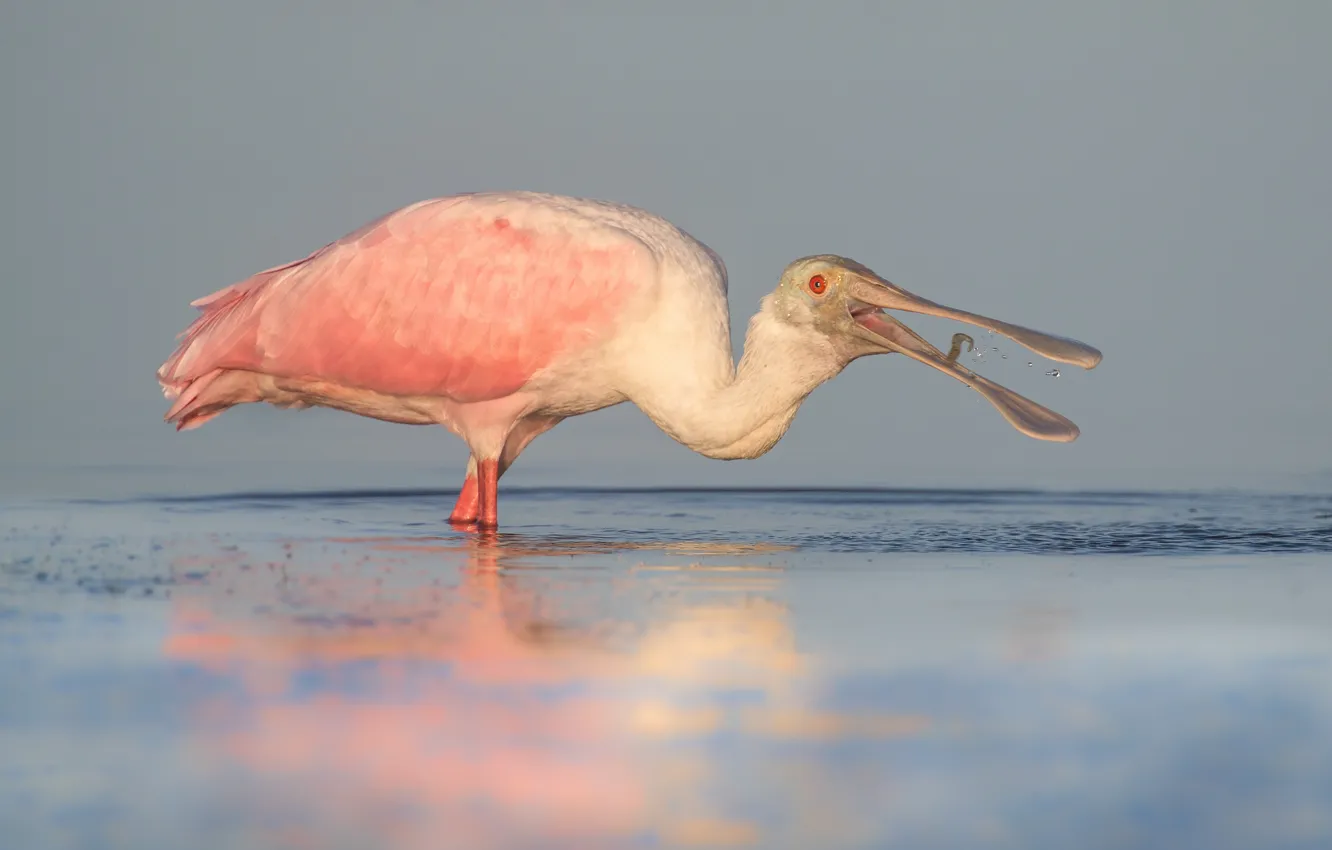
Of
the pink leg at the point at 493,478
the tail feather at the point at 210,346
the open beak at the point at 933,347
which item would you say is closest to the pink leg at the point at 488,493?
the pink leg at the point at 493,478

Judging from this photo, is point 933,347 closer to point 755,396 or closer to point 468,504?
point 755,396

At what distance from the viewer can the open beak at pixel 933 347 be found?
30.6 ft

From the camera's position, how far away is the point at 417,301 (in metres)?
10.2

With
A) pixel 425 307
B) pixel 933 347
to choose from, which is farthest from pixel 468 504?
pixel 933 347

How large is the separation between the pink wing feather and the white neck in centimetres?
67

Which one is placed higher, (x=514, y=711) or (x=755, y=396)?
(x=755, y=396)

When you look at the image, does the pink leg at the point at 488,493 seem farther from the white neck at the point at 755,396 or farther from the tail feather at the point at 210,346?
the tail feather at the point at 210,346

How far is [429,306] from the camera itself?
33.5ft

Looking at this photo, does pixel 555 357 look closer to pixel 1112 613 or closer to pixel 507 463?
pixel 507 463

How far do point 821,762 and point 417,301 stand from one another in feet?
19.7

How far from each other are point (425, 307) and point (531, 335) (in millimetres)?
687

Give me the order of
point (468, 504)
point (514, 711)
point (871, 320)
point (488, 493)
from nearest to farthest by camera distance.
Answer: point (514, 711), point (871, 320), point (488, 493), point (468, 504)

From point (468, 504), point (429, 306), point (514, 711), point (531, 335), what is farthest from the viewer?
point (468, 504)

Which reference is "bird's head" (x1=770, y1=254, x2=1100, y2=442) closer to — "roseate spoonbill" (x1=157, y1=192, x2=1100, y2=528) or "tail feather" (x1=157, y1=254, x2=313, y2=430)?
"roseate spoonbill" (x1=157, y1=192, x2=1100, y2=528)
